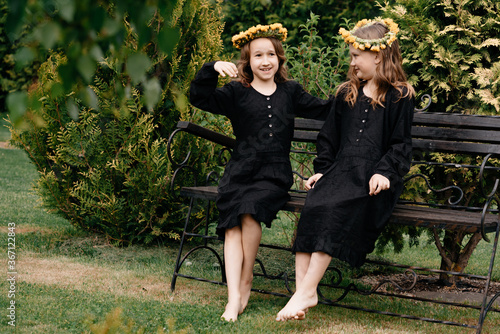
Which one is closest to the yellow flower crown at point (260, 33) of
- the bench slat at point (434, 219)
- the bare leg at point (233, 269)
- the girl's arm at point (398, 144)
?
the girl's arm at point (398, 144)

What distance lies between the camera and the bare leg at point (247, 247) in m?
3.07

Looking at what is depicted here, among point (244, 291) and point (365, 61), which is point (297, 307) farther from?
point (365, 61)

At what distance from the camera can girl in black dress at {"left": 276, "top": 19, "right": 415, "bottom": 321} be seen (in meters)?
2.83

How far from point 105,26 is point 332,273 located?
11.2ft

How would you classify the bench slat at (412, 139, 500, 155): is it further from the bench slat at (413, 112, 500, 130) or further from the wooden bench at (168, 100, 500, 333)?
the bench slat at (413, 112, 500, 130)

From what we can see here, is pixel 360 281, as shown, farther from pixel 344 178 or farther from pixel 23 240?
pixel 23 240

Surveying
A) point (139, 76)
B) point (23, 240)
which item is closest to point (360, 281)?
point (23, 240)

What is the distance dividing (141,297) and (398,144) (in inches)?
65.0

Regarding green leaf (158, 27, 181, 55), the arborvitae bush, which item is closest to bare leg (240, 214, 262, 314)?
the arborvitae bush

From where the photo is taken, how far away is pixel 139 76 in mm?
1050

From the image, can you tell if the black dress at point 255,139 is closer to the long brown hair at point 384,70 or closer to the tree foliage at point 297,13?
the long brown hair at point 384,70

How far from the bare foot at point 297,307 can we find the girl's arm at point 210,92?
1.15 m

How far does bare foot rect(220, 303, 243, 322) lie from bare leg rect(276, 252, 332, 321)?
0.83 ft

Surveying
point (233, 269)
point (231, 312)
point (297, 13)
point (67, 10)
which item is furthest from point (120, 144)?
point (297, 13)
